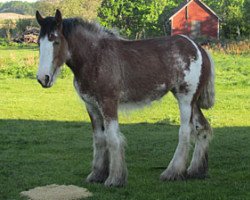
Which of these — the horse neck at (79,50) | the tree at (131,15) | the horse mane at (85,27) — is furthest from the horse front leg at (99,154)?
the tree at (131,15)

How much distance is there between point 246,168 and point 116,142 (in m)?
2.49

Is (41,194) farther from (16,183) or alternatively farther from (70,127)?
(70,127)

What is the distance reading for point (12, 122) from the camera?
42.7 ft

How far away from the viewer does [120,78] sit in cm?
702

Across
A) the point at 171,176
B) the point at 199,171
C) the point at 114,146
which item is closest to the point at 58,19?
the point at 114,146

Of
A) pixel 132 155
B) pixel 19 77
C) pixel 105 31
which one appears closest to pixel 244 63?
pixel 19 77

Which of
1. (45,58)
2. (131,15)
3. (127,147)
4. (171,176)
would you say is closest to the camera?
(45,58)

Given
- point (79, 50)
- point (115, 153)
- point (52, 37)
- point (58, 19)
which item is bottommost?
point (115, 153)

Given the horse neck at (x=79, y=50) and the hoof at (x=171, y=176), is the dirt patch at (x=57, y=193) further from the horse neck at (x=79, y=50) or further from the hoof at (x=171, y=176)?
the horse neck at (x=79, y=50)

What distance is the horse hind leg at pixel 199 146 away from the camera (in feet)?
24.9

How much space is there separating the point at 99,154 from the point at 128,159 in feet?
5.24

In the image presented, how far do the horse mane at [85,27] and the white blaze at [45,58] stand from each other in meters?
0.43

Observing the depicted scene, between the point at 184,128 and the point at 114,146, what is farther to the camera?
the point at 184,128

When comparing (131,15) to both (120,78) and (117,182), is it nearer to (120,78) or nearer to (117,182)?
(120,78)
